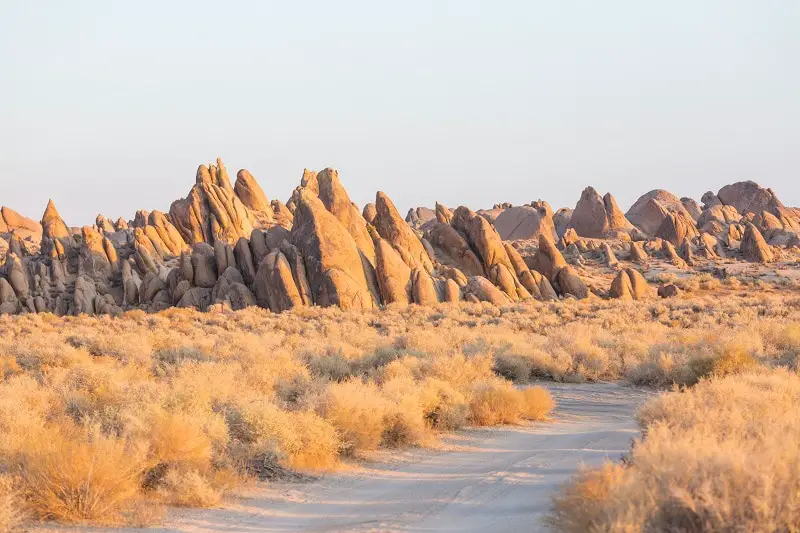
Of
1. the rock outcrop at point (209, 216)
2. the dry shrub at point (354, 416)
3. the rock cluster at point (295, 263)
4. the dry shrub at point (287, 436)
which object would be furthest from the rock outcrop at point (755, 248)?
the dry shrub at point (287, 436)

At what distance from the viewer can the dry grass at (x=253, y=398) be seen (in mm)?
8070

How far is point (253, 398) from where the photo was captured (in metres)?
12.1

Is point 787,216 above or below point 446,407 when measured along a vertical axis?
above

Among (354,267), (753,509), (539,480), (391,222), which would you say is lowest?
(539,480)

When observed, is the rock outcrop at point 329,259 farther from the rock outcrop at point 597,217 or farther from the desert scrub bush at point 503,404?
the rock outcrop at point 597,217

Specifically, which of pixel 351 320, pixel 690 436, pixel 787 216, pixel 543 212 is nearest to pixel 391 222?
pixel 351 320

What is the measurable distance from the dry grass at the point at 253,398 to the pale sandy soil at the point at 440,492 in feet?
1.48

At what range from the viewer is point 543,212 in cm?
10631

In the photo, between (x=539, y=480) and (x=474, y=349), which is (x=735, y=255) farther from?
(x=539, y=480)

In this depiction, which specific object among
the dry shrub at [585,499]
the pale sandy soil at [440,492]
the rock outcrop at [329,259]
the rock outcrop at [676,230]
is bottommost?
the pale sandy soil at [440,492]

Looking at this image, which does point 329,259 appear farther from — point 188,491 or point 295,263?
point 188,491

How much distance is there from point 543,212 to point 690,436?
10188 centimetres

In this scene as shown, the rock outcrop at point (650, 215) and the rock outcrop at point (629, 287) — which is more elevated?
the rock outcrop at point (650, 215)

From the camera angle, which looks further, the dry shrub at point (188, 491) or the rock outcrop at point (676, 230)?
the rock outcrop at point (676, 230)
